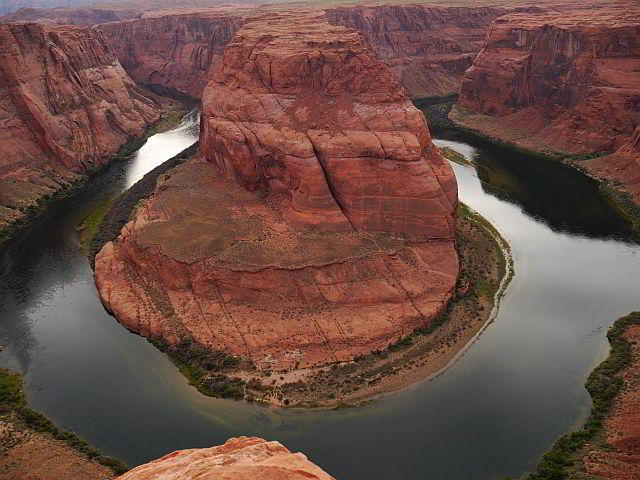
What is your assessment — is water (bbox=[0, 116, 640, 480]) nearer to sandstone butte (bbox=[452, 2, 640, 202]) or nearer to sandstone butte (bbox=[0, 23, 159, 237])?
sandstone butte (bbox=[0, 23, 159, 237])

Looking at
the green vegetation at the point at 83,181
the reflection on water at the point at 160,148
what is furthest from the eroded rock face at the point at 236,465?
the reflection on water at the point at 160,148

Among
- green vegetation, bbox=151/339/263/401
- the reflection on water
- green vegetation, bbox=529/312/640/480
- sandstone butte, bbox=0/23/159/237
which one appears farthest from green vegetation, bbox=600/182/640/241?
sandstone butte, bbox=0/23/159/237

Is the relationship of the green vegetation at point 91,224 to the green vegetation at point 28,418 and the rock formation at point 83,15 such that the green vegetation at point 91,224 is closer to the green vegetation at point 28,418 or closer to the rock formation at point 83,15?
the green vegetation at point 28,418

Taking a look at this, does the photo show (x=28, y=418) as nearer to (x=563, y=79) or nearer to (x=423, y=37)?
(x=563, y=79)

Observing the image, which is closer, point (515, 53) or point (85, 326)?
point (85, 326)

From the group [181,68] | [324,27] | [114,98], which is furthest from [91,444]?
[181,68]

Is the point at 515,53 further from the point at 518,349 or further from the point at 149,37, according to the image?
the point at 149,37
